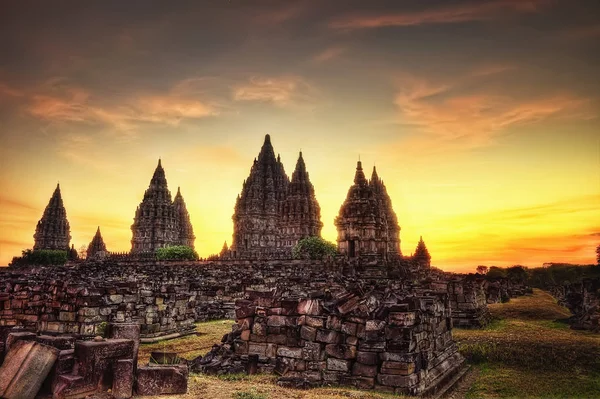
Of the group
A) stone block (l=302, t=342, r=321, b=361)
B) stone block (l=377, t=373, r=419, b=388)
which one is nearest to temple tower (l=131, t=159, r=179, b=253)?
stone block (l=302, t=342, r=321, b=361)

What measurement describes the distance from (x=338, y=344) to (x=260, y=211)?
214ft

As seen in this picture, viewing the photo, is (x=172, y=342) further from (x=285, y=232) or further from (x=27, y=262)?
(x=27, y=262)

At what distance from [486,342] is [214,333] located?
27.7 ft

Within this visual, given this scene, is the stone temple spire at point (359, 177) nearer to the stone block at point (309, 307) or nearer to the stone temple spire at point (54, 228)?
the stone block at point (309, 307)

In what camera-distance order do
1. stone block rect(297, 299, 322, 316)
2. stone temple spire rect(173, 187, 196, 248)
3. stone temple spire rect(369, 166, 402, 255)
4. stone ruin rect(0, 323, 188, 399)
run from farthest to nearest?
stone temple spire rect(173, 187, 196, 248)
stone temple spire rect(369, 166, 402, 255)
stone block rect(297, 299, 322, 316)
stone ruin rect(0, 323, 188, 399)

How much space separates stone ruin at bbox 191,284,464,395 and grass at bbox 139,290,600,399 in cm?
39

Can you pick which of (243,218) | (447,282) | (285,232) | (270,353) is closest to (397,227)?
(285,232)

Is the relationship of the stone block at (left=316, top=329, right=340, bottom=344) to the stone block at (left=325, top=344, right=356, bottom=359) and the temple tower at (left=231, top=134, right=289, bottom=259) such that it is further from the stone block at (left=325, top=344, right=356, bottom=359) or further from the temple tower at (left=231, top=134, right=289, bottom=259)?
the temple tower at (left=231, top=134, right=289, bottom=259)

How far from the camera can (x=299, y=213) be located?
69.1 metres

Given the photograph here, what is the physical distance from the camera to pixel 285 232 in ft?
229

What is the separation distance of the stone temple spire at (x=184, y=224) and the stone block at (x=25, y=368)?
87131 millimetres

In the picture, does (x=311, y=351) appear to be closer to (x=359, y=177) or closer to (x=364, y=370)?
(x=364, y=370)

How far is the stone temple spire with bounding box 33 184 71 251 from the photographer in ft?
270

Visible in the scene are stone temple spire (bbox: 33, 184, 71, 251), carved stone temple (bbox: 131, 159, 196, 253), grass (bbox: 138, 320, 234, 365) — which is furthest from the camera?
stone temple spire (bbox: 33, 184, 71, 251)
